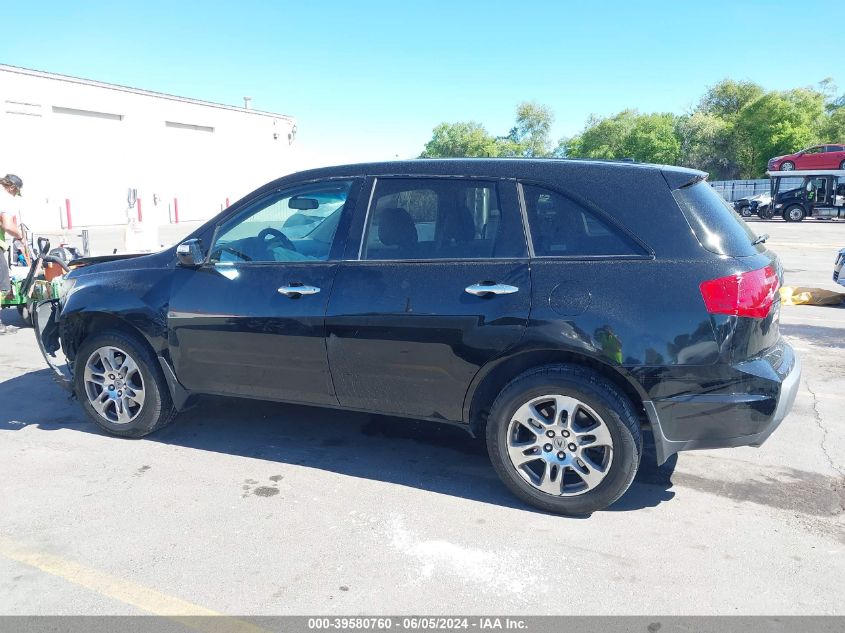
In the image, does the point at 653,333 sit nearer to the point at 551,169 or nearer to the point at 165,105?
the point at 551,169

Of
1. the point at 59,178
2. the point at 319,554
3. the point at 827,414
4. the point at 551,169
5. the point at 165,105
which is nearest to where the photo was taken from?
the point at 319,554

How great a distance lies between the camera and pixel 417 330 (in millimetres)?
3666

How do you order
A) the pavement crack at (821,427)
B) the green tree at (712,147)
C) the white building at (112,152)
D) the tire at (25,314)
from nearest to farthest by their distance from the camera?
1. the pavement crack at (821,427)
2. the tire at (25,314)
3. the white building at (112,152)
4. the green tree at (712,147)

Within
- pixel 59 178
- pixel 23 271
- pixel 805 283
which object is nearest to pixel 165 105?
pixel 59 178

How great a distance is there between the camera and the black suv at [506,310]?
→ 129 inches

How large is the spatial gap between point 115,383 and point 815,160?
38.7 m

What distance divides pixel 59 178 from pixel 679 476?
108ft

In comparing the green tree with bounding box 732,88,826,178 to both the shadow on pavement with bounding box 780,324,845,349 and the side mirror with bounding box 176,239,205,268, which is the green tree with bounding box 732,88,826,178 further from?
the side mirror with bounding box 176,239,205,268

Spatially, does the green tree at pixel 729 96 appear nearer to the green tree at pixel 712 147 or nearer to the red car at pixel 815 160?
the green tree at pixel 712 147

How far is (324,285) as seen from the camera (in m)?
3.93

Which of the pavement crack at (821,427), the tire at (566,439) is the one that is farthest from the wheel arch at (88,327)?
the pavement crack at (821,427)

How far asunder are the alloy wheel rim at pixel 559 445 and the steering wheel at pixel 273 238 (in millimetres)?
1812

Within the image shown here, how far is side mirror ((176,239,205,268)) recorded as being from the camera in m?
4.22

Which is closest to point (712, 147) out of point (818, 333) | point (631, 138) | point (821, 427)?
point (631, 138)
